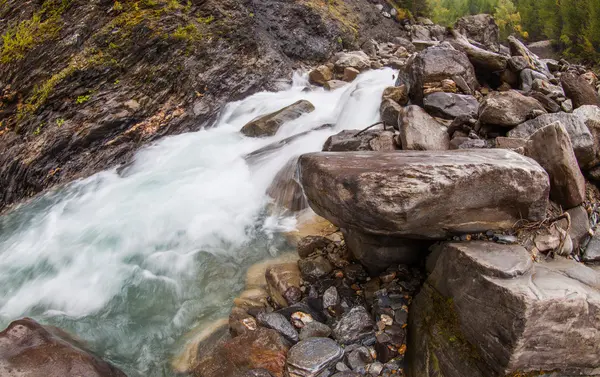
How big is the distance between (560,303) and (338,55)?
14.8m

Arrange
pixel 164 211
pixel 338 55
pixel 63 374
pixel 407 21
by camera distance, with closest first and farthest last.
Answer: pixel 63 374 < pixel 164 211 < pixel 338 55 < pixel 407 21

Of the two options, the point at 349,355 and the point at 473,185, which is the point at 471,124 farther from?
the point at 349,355

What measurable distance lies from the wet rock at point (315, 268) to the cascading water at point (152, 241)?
121cm

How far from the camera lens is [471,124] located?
6.39 meters

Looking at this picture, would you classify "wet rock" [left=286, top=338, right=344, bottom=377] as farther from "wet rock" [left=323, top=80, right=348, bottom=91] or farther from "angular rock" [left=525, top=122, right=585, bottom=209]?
"wet rock" [left=323, top=80, right=348, bottom=91]

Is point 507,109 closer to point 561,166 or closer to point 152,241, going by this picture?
point 561,166

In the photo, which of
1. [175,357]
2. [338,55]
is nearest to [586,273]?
[175,357]

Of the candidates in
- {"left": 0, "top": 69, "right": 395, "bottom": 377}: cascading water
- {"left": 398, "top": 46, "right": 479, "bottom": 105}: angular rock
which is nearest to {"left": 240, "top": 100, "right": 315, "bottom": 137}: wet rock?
{"left": 0, "top": 69, "right": 395, "bottom": 377}: cascading water

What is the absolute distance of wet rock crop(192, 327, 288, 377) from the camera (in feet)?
12.7

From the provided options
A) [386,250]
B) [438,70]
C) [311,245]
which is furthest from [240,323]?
[438,70]

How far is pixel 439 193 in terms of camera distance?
346cm

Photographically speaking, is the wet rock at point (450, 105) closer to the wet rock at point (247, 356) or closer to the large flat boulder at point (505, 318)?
the large flat boulder at point (505, 318)

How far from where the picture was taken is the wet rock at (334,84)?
1284 cm

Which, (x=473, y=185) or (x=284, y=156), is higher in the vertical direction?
(x=473, y=185)
